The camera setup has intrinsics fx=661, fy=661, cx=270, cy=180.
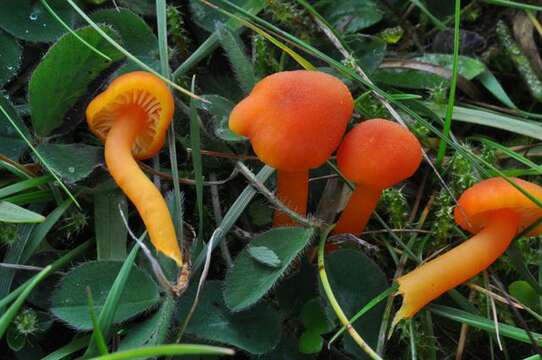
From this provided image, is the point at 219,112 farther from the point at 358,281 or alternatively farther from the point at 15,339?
the point at 15,339

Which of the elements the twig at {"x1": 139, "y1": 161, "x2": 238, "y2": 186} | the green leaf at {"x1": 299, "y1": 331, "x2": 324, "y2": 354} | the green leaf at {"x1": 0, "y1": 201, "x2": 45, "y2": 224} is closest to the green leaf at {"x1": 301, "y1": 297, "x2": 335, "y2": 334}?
the green leaf at {"x1": 299, "y1": 331, "x2": 324, "y2": 354}

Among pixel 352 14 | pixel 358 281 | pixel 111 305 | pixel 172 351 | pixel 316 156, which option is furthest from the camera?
pixel 352 14

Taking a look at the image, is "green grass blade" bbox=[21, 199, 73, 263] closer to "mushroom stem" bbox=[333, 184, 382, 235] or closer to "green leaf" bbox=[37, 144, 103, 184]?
"green leaf" bbox=[37, 144, 103, 184]

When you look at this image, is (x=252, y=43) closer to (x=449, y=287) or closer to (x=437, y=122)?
(x=437, y=122)

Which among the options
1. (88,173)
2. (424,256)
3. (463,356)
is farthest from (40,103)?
(463,356)

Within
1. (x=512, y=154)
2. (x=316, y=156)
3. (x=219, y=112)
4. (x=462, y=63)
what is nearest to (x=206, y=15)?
(x=219, y=112)

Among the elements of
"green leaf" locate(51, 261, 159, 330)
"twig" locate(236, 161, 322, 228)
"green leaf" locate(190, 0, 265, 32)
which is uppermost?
"green leaf" locate(190, 0, 265, 32)

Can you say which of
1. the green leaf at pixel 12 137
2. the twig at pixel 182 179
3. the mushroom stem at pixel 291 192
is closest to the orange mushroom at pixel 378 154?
the mushroom stem at pixel 291 192

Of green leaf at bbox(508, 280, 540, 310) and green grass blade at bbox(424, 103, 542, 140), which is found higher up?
green grass blade at bbox(424, 103, 542, 140)
